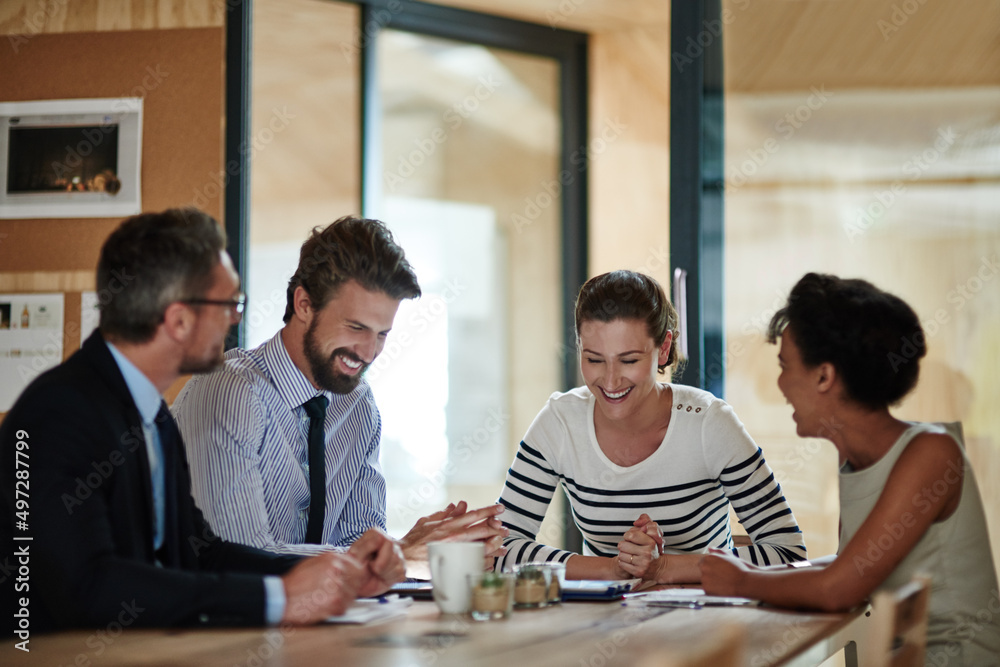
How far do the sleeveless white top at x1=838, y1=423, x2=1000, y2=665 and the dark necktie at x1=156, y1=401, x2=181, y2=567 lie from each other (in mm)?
1106

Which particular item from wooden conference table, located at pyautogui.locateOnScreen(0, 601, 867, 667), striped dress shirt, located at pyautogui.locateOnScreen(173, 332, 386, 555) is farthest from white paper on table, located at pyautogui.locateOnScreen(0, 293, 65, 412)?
wooden conference table, located at pyautogui.locateOnScreen(0, 601, 867, 667)

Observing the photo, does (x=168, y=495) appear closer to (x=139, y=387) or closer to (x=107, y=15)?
(x=139, y=387)

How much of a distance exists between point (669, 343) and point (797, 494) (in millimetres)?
955

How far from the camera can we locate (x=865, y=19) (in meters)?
3.02

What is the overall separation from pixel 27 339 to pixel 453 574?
1916 mm

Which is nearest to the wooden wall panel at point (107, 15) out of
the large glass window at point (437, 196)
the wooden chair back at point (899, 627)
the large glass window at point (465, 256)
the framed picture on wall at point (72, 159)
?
the framed picture on wall at point (72, 159)

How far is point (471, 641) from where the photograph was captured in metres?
1.40

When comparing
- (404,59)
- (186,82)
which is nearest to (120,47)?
(186,82)

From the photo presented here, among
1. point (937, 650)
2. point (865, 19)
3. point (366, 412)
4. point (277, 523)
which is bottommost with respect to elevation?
point (937, 650)

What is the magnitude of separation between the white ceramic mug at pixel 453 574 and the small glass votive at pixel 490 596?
17 mm

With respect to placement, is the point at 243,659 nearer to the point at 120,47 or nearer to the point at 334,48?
the point at 120,47

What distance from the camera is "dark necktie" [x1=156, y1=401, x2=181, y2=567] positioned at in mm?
1606

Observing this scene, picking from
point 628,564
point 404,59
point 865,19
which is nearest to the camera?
point 628,564

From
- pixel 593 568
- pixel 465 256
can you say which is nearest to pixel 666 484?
pixel 593 568
